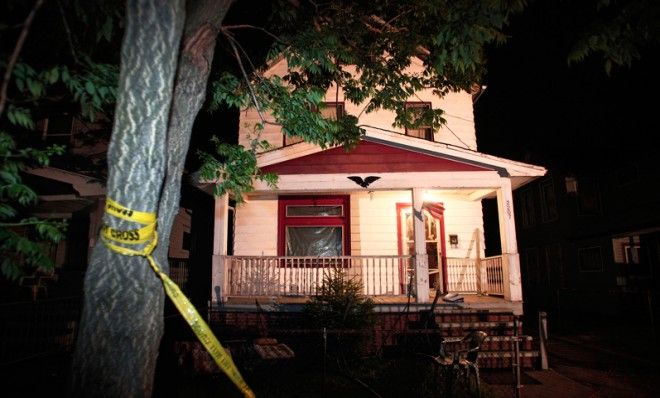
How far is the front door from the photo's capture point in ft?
36.8

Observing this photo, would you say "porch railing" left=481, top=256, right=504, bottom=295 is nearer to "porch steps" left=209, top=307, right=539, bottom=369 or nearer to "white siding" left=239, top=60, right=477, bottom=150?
"porch steps" left=209, top=307, right=539, bottom=369

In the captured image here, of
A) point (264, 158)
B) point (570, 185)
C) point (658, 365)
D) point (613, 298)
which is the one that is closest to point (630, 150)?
point (570, 185)

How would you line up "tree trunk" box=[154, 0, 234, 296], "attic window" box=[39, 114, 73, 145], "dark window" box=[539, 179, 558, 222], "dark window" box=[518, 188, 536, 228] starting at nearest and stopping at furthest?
"tree trunk" box=[154, 0, 234, 296], "attic window" box=[39, 114, 73, 145], "dark window" box=[539, 179, 558, 222], "dark window" box=[518, 188, 536, 228]

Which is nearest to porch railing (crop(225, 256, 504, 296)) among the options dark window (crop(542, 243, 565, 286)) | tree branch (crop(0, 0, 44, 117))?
tree branch (crop(0, 0, 44, 117))

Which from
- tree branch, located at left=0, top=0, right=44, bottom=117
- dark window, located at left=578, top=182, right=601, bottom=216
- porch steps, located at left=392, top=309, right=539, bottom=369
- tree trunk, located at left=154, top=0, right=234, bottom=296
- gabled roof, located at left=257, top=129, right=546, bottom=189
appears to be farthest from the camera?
dark window, located at left=578, top=182, right=601, bottom=216

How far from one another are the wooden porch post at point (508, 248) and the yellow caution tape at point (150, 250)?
7.92m

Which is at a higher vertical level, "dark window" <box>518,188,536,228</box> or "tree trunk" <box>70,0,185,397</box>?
"dark window" <box>518,188,536,228</box>

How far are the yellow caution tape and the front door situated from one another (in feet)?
29.7

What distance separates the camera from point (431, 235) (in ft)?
38.3

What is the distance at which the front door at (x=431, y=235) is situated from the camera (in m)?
11.2

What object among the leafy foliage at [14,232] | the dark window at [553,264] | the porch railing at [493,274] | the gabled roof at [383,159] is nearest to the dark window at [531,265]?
the dark window at [553,264]

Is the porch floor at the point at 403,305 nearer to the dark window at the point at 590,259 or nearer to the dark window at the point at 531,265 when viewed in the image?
the dark window at the point at 590,259

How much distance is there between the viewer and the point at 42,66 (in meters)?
4.79

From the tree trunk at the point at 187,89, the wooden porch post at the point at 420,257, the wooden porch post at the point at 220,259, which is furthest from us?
the wooden porch post at the point at 220,259
